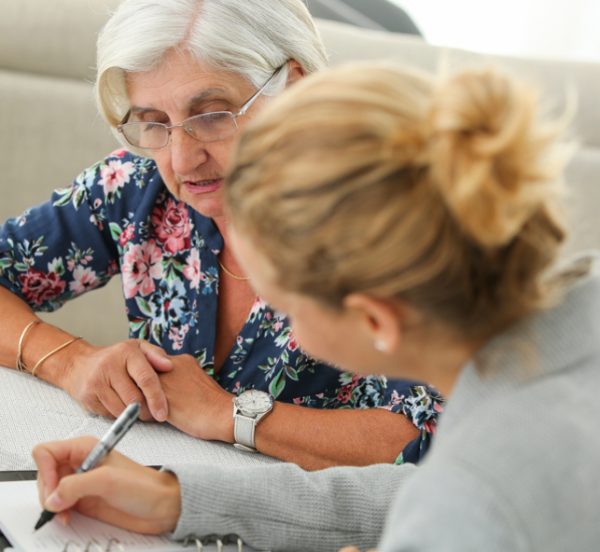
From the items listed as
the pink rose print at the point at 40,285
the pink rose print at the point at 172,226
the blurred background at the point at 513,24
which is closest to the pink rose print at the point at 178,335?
the pink rose print at the point at 172,226

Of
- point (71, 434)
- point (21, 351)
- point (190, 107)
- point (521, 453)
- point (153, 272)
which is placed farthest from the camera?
point (153, 272)

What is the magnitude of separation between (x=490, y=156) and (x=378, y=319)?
0.15m

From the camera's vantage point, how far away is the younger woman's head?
68cm

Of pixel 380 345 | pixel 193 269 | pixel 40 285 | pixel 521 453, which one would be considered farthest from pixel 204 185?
pixel 521 453

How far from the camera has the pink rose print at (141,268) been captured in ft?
5.24

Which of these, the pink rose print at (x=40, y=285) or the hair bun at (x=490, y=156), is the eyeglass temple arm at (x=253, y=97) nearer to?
the pink rose print at (x=40, y=285)

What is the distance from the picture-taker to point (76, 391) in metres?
1.38

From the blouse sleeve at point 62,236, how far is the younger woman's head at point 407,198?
0.94m

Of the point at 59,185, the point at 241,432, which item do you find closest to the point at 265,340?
the point at 241,432

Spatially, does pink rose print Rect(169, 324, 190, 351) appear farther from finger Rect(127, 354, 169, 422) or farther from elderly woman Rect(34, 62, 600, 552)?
elderly woman Rect(34, 62, 600, 552)

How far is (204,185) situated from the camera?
4.72 ft

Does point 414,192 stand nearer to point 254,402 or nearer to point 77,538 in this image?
point 77,538

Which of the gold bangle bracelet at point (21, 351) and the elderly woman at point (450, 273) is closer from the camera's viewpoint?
the elderly woman at point (450, 273)

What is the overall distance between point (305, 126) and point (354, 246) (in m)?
0.09
